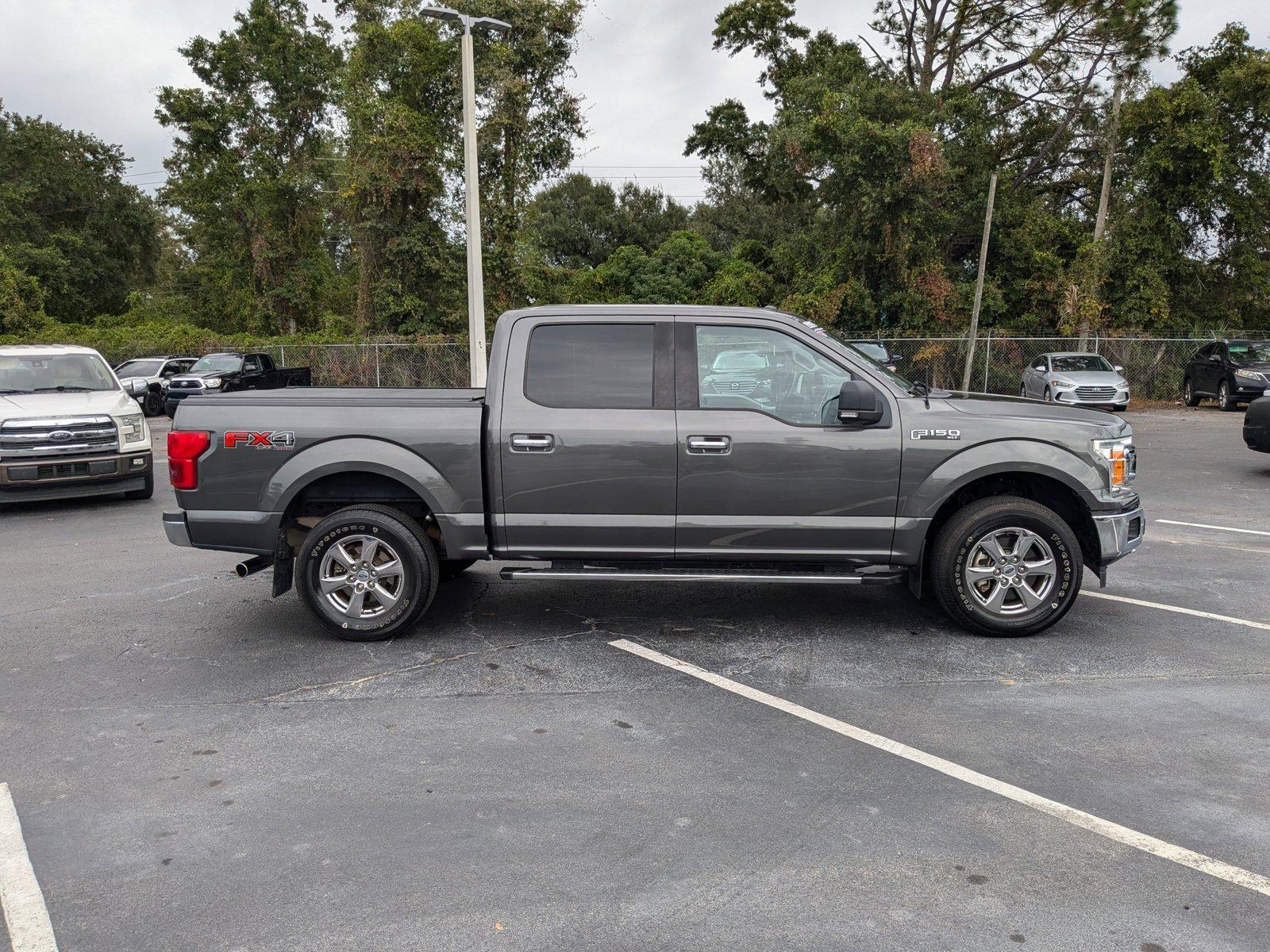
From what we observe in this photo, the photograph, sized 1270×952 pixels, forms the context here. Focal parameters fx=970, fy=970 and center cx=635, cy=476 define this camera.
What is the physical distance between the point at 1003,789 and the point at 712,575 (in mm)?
2198

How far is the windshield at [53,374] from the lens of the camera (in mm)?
11445

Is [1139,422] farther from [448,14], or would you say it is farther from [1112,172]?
[448,14]

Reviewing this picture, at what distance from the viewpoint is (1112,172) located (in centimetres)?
3161

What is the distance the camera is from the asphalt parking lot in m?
3.06

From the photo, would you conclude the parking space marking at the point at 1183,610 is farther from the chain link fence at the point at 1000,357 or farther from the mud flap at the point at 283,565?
the chain link fence at the point at 1000,357

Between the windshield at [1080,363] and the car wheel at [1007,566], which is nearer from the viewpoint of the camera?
the car wheel at [1007,566]

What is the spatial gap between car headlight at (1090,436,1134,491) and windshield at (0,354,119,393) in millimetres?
10995

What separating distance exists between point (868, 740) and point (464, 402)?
10.2 feet

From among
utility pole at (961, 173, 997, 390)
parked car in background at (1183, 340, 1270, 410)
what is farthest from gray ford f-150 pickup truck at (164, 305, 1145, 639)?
utility pole at (961, 173, 997, 390)

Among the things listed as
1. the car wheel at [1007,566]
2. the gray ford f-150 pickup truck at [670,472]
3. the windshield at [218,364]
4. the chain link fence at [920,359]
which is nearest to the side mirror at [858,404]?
the gray ford f-150 pickup truck at [670,472]

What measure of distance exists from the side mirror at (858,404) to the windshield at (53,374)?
9837 millimetres

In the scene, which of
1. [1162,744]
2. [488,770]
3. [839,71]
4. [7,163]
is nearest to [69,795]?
[488,770]

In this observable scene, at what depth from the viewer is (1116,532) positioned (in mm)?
5820

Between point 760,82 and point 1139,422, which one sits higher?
point 760,82
